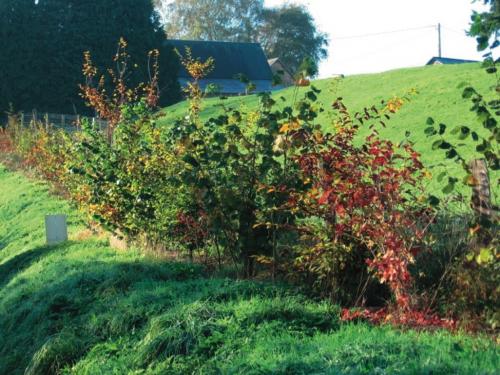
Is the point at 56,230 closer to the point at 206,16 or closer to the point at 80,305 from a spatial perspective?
the point at 80,305

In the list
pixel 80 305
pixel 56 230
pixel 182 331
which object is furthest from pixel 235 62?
pixel 182 331

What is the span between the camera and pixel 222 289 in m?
8.20

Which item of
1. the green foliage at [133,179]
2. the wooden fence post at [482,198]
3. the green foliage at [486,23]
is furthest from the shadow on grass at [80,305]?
the green foliage at [486,23]

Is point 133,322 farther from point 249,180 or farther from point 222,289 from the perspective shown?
point 249,180

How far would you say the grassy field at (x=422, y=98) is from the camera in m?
22.0

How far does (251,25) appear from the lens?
82.1m

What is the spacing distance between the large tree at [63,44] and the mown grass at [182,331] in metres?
43.5

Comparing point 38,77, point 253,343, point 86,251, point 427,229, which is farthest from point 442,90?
point 38,77

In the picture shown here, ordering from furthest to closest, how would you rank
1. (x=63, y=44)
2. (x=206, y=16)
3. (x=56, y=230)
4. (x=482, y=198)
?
1. (x=206, y=16)
2. (x=63, y=44)
3. (x=56, y=230)
4. (x=482, y=198)

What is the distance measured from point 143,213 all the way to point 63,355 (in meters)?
3.81

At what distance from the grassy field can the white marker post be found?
5368mm

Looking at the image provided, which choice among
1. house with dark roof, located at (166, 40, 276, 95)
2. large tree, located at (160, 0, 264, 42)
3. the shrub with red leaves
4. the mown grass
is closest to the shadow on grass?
the mown grass

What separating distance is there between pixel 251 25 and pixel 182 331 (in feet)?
254

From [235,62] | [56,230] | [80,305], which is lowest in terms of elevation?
[80,305]
